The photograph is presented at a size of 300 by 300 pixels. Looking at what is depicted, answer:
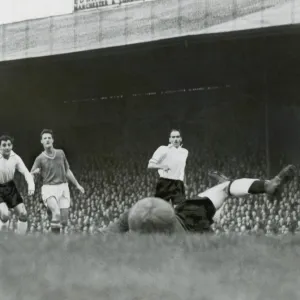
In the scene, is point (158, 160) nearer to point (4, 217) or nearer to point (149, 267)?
point (4, 217)

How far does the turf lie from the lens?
3.02m

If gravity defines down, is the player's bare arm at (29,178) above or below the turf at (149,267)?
above

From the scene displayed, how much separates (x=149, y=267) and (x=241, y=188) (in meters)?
3.68

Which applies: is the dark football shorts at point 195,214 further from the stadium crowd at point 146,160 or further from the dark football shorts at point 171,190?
the stadium crowd at point 146,160

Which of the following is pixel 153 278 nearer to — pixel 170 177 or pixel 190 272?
pixel 190 272

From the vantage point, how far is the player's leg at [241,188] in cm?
699

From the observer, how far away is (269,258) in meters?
4.22

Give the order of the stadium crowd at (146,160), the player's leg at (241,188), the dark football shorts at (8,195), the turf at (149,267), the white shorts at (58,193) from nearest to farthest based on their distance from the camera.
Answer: the turf at (149,267) → the player's leg at (241,188) → the dark football shorts at (8,195) → the white shorts at (58,193) → the stadium crowd at (146,160)

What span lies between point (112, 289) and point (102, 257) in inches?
→ 46.8

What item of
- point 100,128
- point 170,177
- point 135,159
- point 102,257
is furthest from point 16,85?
point 102,257

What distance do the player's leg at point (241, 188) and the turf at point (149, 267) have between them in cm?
159

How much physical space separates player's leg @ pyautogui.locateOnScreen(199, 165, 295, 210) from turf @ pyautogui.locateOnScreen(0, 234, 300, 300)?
1587mm

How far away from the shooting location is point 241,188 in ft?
24.3

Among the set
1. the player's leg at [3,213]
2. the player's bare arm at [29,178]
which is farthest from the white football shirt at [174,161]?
the player's leg at [3,213]
